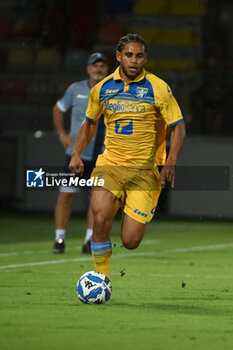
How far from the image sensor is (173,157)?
736 centimetres

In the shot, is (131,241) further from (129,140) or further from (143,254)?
(143,254)

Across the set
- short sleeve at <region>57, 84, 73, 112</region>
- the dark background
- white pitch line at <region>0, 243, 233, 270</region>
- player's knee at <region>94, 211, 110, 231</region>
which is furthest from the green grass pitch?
the dark background

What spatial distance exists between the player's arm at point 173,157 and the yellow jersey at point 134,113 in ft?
0.22

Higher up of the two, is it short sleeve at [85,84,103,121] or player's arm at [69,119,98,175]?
short sleeve at [85,84,103,121]

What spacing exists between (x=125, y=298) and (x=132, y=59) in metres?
1.84

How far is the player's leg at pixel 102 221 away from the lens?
751 centimetres

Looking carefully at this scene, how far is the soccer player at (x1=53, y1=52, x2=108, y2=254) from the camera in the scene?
37.2 ft

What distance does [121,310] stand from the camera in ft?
23.2

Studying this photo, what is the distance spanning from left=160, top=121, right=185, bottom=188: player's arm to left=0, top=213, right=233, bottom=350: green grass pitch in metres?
0.94

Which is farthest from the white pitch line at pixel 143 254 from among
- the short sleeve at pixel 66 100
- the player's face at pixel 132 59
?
→ the player's face at pixel 132 59

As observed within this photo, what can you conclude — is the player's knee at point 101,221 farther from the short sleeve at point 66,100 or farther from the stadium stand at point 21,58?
the stadium stand at point 21,58

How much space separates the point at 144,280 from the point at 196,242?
4787 millimetres

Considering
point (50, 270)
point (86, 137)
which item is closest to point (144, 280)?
point (50, 270)

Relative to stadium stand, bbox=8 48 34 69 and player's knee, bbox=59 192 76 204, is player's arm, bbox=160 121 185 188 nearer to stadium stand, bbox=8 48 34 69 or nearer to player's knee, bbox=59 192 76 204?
player's knee, bbox=59 192 76 204
